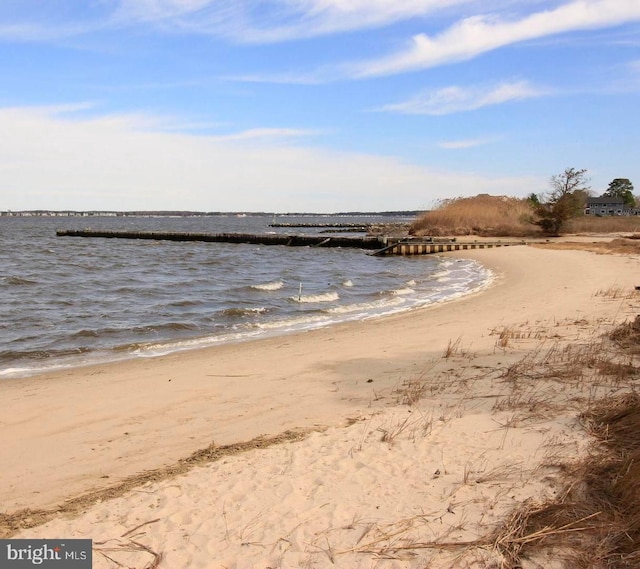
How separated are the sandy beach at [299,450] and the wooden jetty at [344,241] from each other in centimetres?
3082

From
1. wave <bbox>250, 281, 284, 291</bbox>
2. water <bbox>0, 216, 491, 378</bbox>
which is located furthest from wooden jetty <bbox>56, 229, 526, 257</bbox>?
wave <bbox>250, 281, 284, 291</bbox>

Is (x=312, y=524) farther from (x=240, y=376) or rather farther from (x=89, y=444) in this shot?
(x=240, y=376)

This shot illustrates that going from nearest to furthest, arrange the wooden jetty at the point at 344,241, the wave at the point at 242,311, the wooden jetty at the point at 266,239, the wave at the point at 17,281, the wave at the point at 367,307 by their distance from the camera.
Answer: the wave at the point at 242,311 → the wave at the point at 367,307 → the wave at the point at 17,281 → the wooden jetty at the point at 344,241 → the wooden jetty at the point at 266,239

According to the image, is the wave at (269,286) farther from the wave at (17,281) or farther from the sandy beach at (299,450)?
the sandy beach at (299,450)

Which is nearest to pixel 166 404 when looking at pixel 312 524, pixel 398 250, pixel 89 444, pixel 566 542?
pixel 89 444

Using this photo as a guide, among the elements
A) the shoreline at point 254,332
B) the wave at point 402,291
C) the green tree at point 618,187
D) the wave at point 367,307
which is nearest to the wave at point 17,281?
the shoreline at point 254,332

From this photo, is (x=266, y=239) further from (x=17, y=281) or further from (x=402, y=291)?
(x=402, y=291)

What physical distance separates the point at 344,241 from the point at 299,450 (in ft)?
145

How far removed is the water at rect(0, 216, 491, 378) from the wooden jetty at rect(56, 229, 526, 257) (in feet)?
27.7

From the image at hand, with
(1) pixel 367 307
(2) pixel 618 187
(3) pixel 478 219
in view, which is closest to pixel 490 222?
(3) pixel 478 219

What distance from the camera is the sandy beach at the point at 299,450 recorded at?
386cm

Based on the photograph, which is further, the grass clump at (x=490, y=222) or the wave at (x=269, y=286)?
the grass clump at (x=490, y=222)

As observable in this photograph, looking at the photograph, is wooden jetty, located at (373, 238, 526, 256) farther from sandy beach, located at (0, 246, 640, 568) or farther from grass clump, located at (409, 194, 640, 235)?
sandy beach, located at (0, 246, 640, 568)

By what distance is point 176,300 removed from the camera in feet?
58.4
